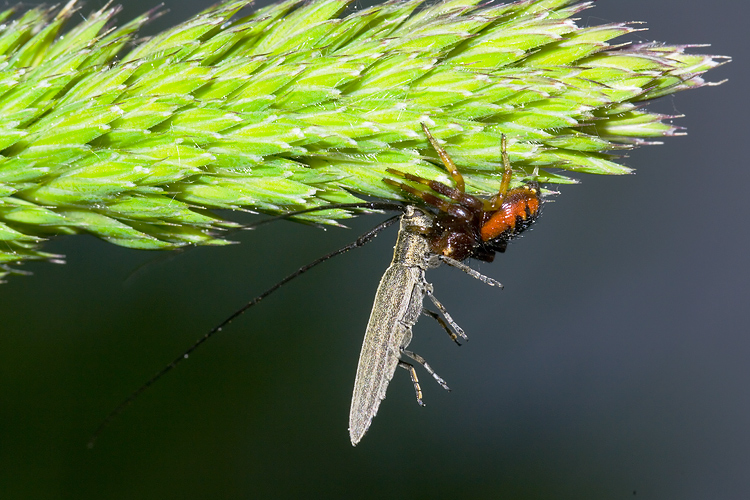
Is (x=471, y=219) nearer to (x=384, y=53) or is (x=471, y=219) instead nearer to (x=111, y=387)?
(x=384, y=53)

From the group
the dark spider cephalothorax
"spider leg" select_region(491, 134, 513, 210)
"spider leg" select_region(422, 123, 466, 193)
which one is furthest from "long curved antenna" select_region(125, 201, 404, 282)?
"spider leg" select_region(491, 134, 513, 210)

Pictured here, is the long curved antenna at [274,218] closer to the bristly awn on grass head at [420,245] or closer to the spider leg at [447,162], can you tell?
the bristly awn on grass head at [420,245]

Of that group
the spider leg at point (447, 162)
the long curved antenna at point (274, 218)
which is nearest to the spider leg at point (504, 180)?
the spider leg at point (447, 162)

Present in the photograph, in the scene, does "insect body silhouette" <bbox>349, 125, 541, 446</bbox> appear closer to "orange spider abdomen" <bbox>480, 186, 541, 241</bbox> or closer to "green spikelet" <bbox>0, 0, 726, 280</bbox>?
"orange spider abdomen" <bbox>480, 186, 541, 241</bbox>

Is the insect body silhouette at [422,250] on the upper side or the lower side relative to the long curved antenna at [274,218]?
lower

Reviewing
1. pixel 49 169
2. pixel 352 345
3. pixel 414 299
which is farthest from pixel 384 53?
pixel 352 345

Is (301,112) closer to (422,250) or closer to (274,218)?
(274,218)

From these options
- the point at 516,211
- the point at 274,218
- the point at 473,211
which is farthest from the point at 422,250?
the point at 274,218
